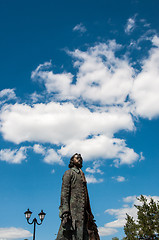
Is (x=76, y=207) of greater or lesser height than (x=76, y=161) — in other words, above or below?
below

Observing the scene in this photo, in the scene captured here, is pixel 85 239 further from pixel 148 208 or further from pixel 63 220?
pixel 148 208

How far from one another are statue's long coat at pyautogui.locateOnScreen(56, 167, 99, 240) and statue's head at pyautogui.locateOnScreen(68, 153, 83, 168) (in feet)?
0.89

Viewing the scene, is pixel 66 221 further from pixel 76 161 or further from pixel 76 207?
pixel 76 161

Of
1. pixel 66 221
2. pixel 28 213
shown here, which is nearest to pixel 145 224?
pixel 28 213

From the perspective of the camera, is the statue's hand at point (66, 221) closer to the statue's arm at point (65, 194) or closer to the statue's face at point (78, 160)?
the statue's arm at point (65, 194)

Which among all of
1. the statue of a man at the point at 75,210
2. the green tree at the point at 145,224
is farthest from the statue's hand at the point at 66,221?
the green tree at the point at 145,224

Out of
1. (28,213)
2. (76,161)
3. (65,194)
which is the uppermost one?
(28,213)

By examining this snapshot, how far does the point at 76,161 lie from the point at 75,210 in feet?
5.04

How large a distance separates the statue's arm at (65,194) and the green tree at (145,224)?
20920 mm

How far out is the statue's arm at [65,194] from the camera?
6.56 metres

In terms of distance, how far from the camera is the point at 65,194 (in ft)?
22.5

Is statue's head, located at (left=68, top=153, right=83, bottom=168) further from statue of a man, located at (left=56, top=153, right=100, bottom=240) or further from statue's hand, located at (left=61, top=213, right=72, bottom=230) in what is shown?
statue's hand, located at (left=61, top=213, right=72, bottom=230)

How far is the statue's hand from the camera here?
6.25 m

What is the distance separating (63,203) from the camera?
670 centimetres
